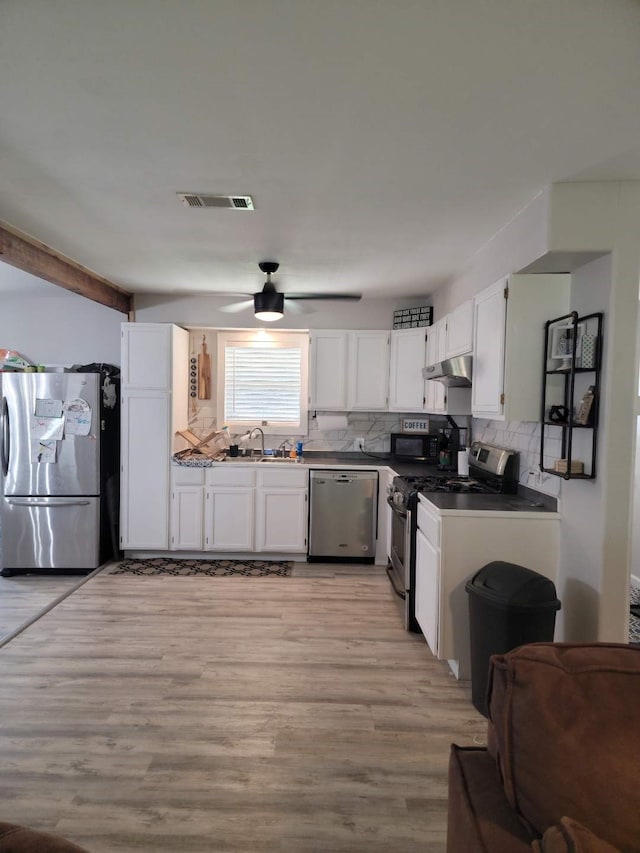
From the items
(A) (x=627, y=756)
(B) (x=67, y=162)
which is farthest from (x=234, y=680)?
(B) (x=67, y=162)

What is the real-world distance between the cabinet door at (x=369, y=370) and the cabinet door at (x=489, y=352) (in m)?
1.51

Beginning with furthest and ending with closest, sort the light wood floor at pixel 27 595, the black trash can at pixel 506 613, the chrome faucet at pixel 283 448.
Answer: the chrome faucet at pixel 283 448
the light wood floor at pixel 27 595
the black trash can at pixel 506 613

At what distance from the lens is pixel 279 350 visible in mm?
4820

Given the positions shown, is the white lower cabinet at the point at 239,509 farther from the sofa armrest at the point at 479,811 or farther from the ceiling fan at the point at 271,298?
the sofa armrest at the point at 479,811

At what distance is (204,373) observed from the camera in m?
4.73

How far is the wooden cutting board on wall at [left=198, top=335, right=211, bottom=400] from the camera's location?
A: 4.73m

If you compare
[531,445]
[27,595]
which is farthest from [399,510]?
[27,595]

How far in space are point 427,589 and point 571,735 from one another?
6.27 ft

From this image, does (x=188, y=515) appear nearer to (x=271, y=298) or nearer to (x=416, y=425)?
(x=271, y=298)

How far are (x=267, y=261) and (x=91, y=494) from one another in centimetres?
250

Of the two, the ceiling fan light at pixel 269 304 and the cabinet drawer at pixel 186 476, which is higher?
the ceiling fan light at pixel 269 304

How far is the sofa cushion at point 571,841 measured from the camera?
→ 2.27ft

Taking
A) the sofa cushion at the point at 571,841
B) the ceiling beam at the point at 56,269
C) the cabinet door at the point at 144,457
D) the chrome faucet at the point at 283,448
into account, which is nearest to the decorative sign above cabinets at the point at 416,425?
the chrome faucet at the point at 283,448

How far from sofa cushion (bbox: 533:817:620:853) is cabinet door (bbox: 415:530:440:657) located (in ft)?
5.92
